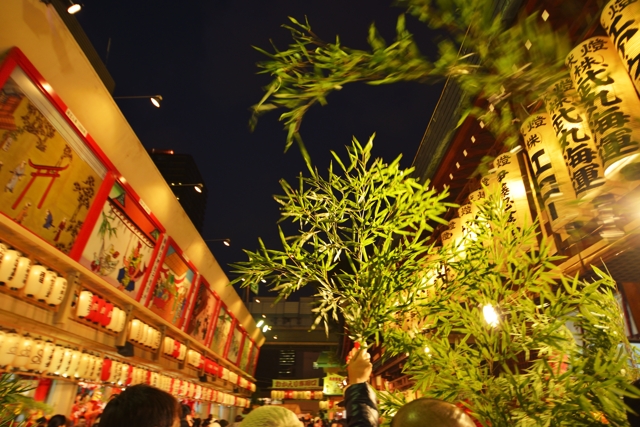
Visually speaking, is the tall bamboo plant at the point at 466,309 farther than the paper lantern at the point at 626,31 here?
No

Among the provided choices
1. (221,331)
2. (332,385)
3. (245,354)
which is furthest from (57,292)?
(332,385)

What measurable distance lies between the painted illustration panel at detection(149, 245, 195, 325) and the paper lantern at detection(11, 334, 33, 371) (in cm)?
355

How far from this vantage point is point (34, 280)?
5906 millimetres

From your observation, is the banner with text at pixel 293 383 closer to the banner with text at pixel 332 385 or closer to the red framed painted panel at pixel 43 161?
the banner with text at pixel 332 385

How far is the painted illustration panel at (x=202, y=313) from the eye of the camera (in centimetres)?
1381

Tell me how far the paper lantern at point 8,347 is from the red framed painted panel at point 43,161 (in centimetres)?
139

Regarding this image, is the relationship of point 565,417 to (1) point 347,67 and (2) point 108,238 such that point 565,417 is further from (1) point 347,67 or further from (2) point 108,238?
(2) point 108,238

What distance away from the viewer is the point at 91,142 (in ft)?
21.1

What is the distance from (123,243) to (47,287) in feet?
6.82

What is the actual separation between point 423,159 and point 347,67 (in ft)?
32.3

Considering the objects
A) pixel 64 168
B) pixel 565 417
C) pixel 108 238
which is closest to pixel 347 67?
pixel 565 417

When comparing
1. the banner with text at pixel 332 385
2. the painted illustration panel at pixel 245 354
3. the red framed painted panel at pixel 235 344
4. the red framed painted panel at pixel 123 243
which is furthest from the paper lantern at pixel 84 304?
the banner with text at pixel 332 385

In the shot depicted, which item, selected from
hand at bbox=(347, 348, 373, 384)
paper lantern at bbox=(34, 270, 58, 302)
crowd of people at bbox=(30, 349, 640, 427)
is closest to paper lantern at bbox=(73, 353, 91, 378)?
paper lantern at bbox=(34, 270, 58, 302)

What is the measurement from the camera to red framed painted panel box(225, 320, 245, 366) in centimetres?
2077
